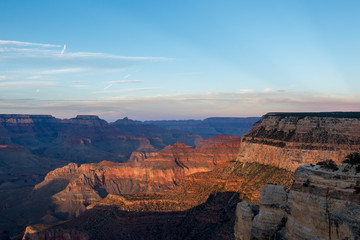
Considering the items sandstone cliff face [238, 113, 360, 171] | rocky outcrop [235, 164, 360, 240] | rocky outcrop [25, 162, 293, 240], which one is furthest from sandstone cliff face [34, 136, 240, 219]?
rocky outcrop [235, 164, 360, 240]

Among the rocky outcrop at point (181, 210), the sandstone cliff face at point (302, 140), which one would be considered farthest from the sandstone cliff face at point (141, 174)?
the sandstone cliff face at point (302, 140)

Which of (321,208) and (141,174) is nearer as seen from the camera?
(321,208)

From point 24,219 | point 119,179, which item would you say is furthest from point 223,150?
point 24,219

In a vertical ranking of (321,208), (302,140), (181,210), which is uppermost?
(302,140)

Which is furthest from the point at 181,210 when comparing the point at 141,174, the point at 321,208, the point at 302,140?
the point at 141,174

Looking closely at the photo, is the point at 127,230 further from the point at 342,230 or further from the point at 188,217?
the point at 342,230

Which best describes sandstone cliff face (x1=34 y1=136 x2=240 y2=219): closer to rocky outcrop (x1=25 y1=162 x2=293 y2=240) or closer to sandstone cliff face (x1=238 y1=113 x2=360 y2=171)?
rocky outcrop (x1=25 y1=162 x2=293 y2=240)

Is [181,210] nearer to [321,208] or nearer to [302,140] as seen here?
[302,140]
